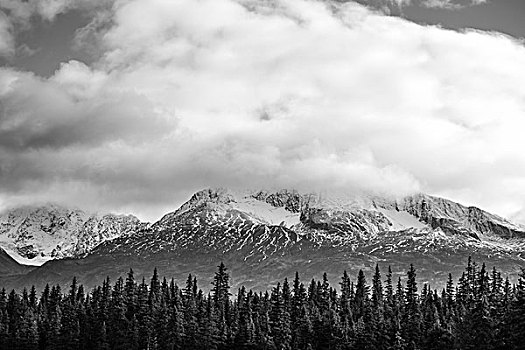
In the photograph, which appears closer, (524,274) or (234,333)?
(524,274)

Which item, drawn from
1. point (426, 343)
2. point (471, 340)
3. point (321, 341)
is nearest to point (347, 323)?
point (321, 341)

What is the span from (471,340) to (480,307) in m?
6.40

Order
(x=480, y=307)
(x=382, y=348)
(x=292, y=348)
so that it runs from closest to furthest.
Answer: (x=480, y=307) < (x=382, y=348) < (x=292, y=348)

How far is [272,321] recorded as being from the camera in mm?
199875

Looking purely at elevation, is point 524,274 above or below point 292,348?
above

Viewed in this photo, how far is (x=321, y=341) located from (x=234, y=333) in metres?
19.6

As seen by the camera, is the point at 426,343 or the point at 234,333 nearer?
the point at 426,343

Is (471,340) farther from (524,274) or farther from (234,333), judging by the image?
(234,333)

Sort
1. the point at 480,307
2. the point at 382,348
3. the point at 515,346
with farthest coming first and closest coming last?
1. the point at 382,348
2. the point at 480,307
3. the point at 515,346

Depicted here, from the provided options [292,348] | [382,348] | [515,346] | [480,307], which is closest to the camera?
[515,346]

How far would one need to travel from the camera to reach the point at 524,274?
14425 cm

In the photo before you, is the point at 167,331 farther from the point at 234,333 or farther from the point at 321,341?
the point at 321,341

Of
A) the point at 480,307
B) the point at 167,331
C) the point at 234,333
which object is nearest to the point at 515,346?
the point at 480,307

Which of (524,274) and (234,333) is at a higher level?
(524,274)
